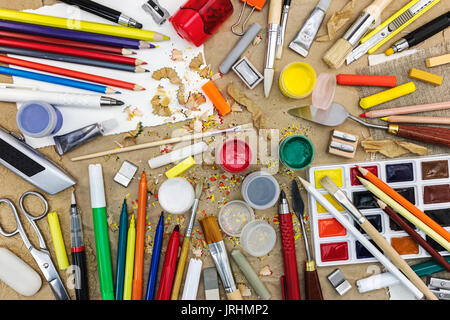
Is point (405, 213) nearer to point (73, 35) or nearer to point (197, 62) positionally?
point (197, 62)

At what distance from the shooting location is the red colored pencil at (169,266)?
1.01 metres

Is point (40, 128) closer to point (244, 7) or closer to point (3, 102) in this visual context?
point (3, 102)

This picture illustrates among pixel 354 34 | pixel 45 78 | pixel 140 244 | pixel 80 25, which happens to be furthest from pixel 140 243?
pixel 354 34

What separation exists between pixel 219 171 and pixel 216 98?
235 mm

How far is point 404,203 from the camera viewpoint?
1.00m

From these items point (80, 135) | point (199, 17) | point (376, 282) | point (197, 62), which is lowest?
point (376, 282)

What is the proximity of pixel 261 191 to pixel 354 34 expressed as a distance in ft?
1.89

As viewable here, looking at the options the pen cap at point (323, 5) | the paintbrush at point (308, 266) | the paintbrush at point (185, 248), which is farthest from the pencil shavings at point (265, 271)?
the pen cap at point (323, 5)

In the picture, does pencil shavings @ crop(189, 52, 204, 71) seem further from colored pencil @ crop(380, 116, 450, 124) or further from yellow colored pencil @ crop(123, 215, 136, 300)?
colored pencil @ crop(380, 116, 450, 124)

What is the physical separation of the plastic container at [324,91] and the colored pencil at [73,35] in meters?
0.54

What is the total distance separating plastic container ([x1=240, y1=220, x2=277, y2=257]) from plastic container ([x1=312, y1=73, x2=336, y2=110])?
1.38ft

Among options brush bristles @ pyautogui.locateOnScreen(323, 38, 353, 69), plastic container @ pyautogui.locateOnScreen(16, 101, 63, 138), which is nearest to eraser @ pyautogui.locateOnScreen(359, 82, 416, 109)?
brush bristles @ pyautogui.locateOnScreen(323, 38, 353, 69)

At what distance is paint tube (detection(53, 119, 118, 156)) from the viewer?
3.32 feet

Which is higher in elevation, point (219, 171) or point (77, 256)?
point (219, 171)
